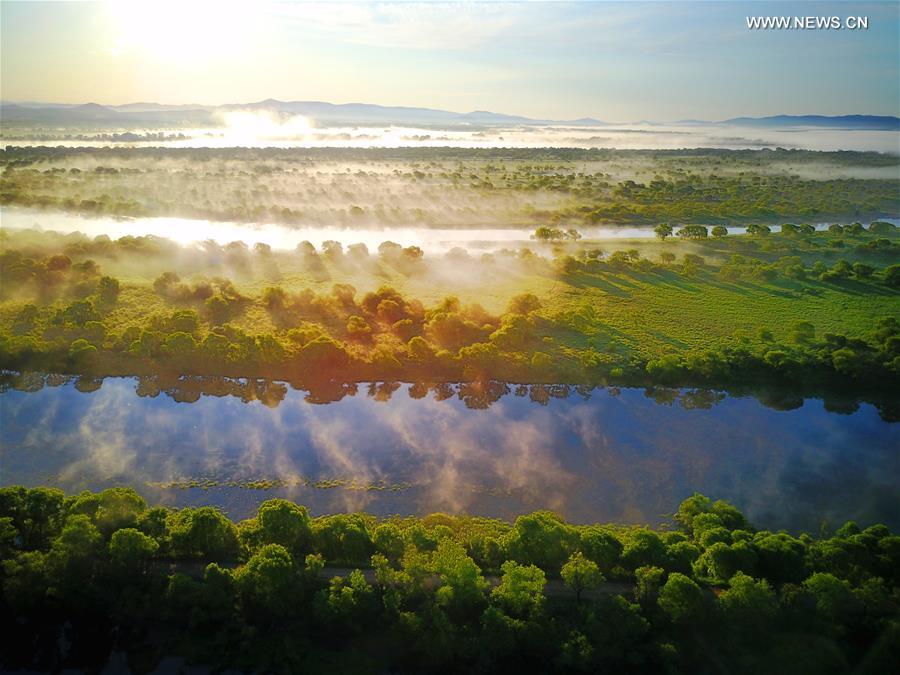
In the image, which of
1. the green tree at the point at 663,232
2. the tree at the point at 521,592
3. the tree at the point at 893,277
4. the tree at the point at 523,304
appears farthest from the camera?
the green tree at the point at 663,232

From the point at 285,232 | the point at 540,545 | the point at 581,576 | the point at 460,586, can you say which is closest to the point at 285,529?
the point at 460,586

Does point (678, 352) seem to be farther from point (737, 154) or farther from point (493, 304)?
point (737, 154)

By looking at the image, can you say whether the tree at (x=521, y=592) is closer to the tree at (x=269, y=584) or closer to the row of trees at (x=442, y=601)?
the row of trees at (x=442, y=601)

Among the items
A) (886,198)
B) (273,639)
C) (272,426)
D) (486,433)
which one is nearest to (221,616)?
(273,639)

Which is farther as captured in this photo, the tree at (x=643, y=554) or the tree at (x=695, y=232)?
the tree at (x=695, y=232)

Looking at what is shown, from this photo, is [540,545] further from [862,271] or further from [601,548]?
[862,271]

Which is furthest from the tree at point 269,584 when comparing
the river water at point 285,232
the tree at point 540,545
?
the river water at point 285,232
